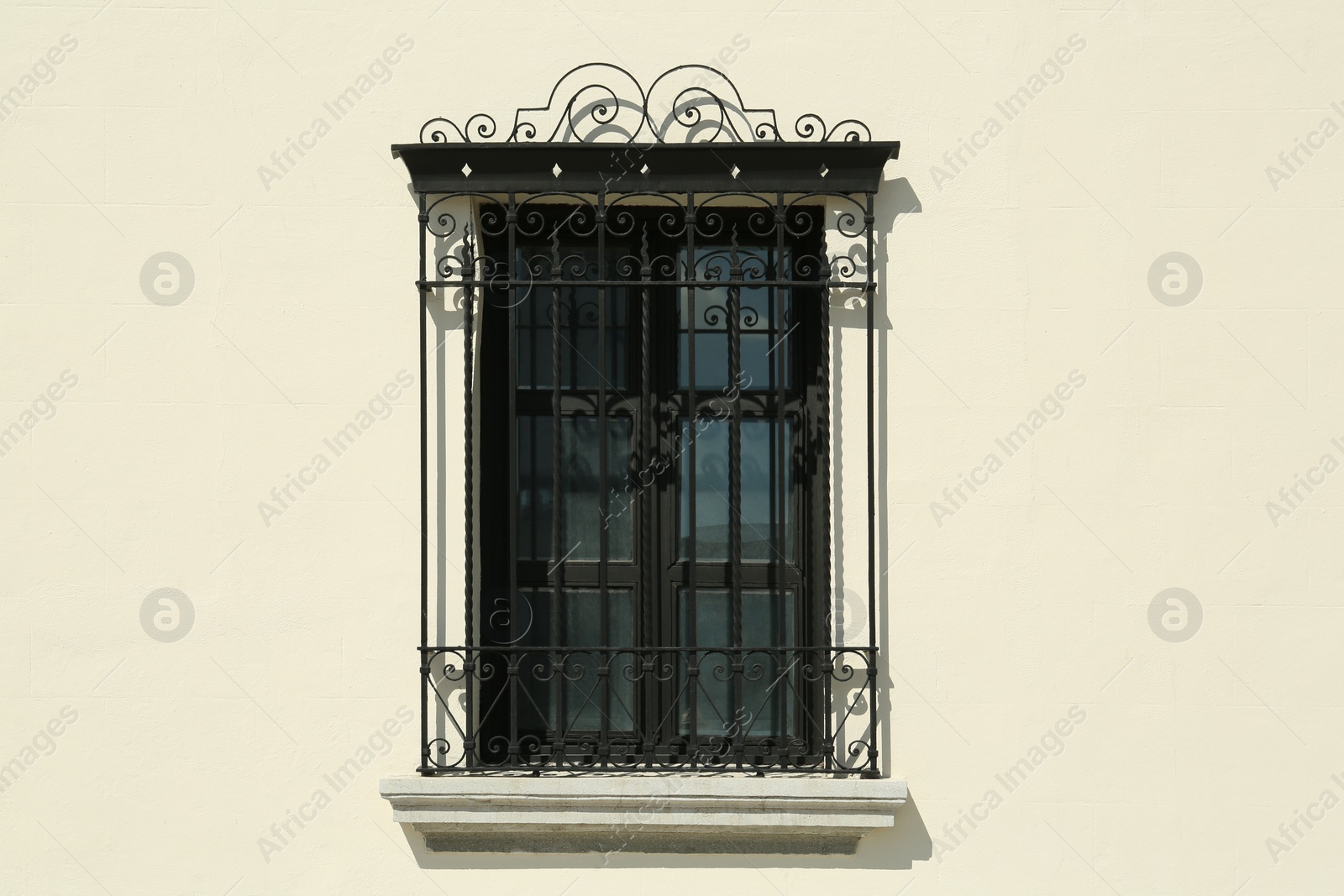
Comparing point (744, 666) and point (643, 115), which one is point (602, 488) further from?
point (643, 115)

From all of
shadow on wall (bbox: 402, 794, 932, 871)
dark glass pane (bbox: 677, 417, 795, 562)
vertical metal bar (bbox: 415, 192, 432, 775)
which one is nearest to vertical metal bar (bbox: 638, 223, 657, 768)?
dark glass pane (bbox: 677, 417, 795, 562)

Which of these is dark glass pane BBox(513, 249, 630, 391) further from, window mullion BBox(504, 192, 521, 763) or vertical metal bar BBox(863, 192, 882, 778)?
vertical metal bar BBox(863, 192, 882, 778)

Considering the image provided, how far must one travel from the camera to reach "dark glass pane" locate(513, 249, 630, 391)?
4387mm

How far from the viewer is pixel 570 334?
14.4 feet

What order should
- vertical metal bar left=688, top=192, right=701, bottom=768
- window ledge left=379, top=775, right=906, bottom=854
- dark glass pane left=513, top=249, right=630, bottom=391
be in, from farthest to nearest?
dark glass pane left=513, top=249, right=630, bottom=391 → vertical metal bar left=688, top=192, right=701, bottom=768 → window ledge left=379, top=775, right=906, bottom=854

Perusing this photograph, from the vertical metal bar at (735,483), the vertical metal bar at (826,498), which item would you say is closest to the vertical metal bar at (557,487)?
the vertical metal bar at (735,483)

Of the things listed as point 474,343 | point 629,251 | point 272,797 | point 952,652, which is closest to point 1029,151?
point 629,251

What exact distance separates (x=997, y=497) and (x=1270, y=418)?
102 cm

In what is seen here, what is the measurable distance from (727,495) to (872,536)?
58 cm

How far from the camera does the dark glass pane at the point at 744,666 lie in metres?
4.24

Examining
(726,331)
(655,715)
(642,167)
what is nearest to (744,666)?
(655,715)

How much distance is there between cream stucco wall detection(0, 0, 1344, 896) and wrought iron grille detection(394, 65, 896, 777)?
15 centimetres

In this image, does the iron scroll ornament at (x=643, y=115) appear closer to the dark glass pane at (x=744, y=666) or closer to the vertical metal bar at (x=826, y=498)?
the vertical metal bar at (x=826, y=498)

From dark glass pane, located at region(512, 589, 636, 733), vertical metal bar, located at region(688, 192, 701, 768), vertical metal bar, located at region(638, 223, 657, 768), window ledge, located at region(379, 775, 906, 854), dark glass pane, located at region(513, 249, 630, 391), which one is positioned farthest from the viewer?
dark glass pane, located at region(513, 249, 630, 391)
